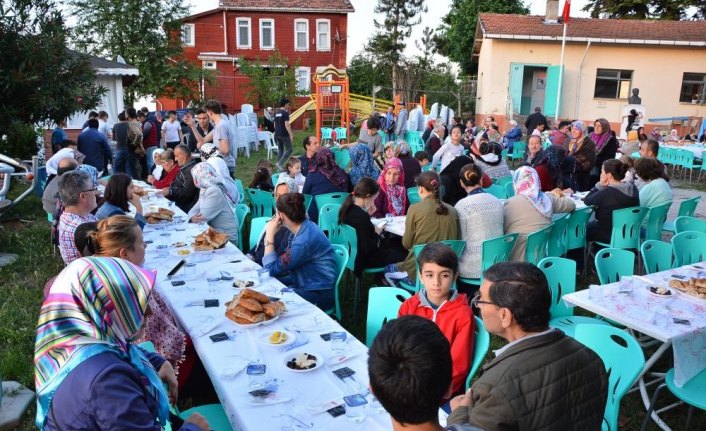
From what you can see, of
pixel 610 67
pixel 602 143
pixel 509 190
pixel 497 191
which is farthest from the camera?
pixel 610 67

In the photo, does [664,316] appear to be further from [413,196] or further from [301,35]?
[301,35]

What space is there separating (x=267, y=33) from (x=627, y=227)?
26981 millimetres

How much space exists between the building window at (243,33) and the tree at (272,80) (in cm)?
327

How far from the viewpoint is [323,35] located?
29.7 m

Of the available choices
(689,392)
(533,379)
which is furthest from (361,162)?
(533,379)

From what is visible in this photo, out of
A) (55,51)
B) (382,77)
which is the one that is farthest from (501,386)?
(382,77)

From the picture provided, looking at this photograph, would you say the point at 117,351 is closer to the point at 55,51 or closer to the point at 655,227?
the point at 655,227

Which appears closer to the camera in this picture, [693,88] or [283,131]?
[283,131]

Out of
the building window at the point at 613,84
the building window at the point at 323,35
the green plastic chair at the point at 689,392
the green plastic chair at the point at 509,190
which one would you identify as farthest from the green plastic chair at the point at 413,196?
the building window at the point at 323,35

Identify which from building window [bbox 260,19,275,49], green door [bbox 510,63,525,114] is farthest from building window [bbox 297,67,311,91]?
green door [bbox 510,63,525,114]

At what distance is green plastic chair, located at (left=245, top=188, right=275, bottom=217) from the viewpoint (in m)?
7.10

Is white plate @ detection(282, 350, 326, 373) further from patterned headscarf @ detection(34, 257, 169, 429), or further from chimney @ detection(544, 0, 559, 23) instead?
chimney @ detection(544, 0, 559, 23)

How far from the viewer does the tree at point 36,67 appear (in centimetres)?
730

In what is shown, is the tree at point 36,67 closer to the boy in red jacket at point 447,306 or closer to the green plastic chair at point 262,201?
the green plastic chair at point 262,201
